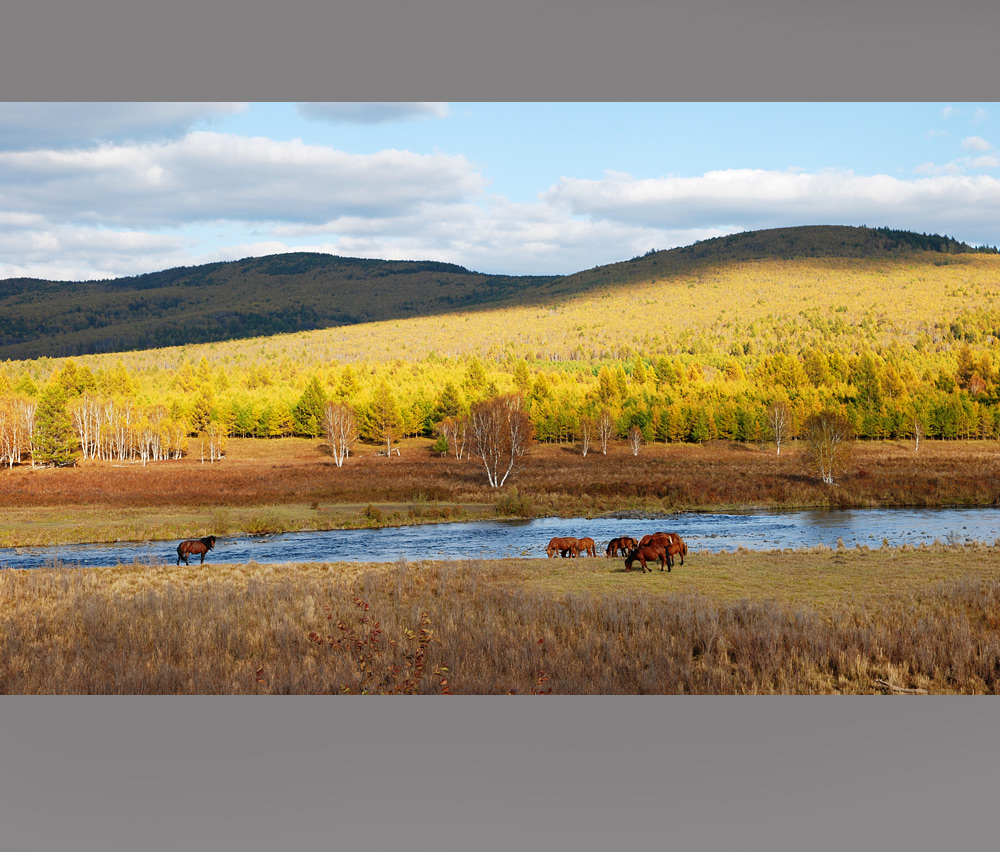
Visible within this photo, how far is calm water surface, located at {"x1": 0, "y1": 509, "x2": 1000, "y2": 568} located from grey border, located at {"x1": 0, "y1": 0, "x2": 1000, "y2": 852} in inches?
321

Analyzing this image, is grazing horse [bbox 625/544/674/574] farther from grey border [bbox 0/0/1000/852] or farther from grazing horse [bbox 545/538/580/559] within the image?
grey border [bbox 0/0/1000/852]

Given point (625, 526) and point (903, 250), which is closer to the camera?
point (625, 526)

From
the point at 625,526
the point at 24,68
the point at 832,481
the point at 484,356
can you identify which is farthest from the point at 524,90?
the point at 484,356

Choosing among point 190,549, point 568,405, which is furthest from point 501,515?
point 568,405

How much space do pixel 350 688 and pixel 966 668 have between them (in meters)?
4.79

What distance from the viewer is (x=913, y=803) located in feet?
13.3

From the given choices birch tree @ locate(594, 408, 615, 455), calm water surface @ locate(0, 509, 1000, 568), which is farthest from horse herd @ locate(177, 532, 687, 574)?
birch tree @ locate(594, 408, 615, 455)

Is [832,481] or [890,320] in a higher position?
[890,320]

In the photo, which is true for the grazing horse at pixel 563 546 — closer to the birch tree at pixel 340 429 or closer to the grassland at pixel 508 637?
the grassland at pixel 508 637

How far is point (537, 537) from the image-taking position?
1930 centimetres

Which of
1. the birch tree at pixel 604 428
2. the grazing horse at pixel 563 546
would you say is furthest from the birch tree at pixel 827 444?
the grazing horse at pixel 563 546

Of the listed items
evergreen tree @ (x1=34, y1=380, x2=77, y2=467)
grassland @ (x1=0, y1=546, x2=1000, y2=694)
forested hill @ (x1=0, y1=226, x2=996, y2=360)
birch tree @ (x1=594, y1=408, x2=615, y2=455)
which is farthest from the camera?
forested hill @ (x1=0, y1=226, x2=996, y2=360)

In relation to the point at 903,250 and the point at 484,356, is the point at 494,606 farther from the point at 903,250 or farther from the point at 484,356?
the point at 903,250

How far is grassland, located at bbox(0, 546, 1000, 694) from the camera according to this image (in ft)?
19.3
